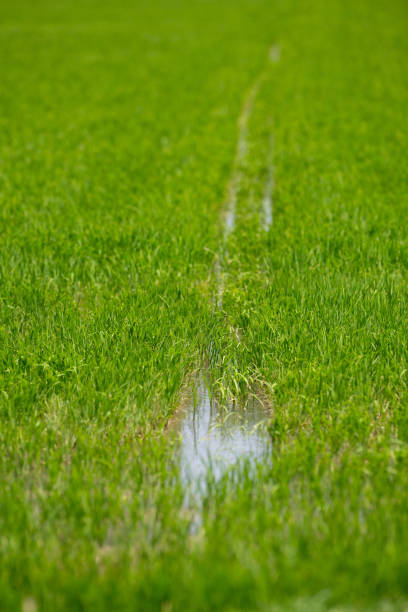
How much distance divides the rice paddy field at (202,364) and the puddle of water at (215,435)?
0.10ft

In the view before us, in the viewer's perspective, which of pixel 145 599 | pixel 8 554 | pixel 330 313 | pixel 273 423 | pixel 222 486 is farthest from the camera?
pixel 330 313

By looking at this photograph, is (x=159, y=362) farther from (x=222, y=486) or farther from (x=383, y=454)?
(x=383, y=454)

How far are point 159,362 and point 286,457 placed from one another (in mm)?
929

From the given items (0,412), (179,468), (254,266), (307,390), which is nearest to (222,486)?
(179,468)

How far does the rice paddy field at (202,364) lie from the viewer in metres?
1.84

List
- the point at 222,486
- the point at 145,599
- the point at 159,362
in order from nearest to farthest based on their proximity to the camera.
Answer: the point at 145,599, the point at 222,486, the point at 159,362

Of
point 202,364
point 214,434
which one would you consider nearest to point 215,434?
point 214,434

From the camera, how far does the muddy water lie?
2438 mm

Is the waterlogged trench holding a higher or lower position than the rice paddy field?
lower

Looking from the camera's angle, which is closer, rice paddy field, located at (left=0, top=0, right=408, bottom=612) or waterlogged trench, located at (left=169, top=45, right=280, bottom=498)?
rice paddy field, located at (left=0, top=0, right=408, bottom=612)

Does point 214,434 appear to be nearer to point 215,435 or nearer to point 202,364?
point 215,435

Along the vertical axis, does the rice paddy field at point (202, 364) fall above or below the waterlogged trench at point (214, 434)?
above

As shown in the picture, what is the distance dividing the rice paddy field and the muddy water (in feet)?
0.11

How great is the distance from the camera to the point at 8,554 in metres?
1.89
